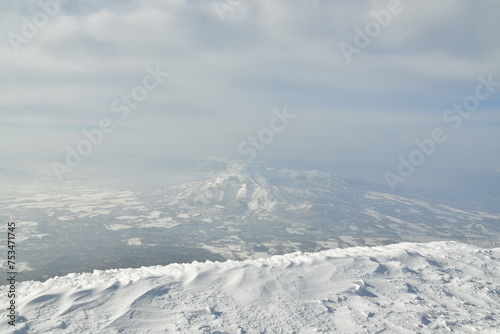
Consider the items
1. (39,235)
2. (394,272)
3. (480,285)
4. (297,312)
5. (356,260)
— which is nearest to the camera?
(297,312)

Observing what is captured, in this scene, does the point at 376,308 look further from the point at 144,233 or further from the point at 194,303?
the point at 144,233

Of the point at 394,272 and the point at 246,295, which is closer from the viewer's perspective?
the point at 246,295

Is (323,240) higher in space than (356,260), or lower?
lower

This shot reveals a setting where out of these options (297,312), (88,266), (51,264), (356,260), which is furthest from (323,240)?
(297,312)

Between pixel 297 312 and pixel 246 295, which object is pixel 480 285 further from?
pixel 246 295

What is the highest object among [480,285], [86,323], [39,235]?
[480,285]

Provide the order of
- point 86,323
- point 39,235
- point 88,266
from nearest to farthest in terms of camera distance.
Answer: point 86,323, point 88,266, point 39,235

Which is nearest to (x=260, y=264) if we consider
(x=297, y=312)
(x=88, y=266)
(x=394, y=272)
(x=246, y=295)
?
(x=246, y=295)
